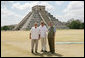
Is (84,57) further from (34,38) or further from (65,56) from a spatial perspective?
(34,38)

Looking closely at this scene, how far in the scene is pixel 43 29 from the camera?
11.4m

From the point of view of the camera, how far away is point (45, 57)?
9812mm

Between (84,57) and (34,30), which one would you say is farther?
(34,30)

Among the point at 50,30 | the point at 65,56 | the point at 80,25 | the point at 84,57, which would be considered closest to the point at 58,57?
the point at 65,56

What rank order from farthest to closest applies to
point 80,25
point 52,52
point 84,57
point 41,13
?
point 41,13
point 80,25
point 52,52
point 84,57

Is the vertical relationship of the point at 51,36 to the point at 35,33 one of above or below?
below

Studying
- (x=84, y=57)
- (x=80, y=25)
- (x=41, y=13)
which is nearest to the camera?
(x=84, y=57)

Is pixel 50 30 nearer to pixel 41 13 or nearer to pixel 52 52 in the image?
pixel 52 52

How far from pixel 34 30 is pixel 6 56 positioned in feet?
7.18

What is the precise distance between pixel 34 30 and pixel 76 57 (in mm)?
2858

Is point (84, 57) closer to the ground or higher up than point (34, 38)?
closer to the ground

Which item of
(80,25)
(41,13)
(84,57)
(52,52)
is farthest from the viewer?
(41,13)

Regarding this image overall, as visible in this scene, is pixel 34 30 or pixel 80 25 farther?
pixel 80 25

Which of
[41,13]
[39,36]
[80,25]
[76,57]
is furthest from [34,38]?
[41,13]
